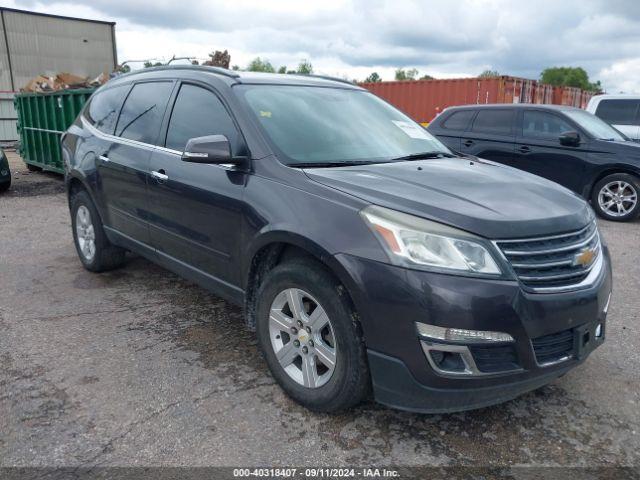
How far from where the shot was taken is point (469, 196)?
2699 millimetres

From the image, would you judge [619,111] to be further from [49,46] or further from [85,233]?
[49,46]

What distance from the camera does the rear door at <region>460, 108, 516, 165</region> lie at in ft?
28.9

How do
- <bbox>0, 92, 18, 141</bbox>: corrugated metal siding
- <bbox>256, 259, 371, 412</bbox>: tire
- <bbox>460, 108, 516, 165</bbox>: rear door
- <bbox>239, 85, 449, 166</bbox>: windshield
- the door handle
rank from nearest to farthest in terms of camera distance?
<bbox>256, 259, 371, 412</bbox>: tire → <bbox>239, 85, 449, 166</bbox>: windshield → the door handle → <bbox>460, 108, 516, 165</bbox>: rear door → <bbox>0, 92, 18, 141</bbox>: corrugated metal siding

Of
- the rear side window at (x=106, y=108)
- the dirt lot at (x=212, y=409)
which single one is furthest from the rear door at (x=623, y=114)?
the rear side window at (x=106, y=108)

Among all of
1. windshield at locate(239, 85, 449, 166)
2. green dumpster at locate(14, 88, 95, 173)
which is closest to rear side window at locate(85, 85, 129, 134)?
windshield at locate(239, 85, 449, 166)

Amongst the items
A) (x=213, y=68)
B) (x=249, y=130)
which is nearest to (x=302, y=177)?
(x=249, y=130)

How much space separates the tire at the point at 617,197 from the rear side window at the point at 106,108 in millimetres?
6767

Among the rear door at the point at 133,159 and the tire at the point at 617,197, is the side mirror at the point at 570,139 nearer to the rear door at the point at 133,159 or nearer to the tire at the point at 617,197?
the tire at the point at 617,197

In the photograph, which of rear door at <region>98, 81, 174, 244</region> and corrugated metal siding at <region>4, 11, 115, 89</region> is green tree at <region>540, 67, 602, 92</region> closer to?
corrugated metal siding at <region>4, 11, 115, 89</region>

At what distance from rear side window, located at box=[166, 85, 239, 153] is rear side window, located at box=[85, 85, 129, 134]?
3.49 ft

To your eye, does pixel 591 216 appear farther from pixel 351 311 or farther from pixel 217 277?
pixel 217 277

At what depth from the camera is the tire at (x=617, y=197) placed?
802 cm

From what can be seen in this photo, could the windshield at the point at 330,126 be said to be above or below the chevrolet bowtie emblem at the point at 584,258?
above

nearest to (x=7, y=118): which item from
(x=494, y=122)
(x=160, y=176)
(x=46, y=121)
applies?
(x=46, y=121)
